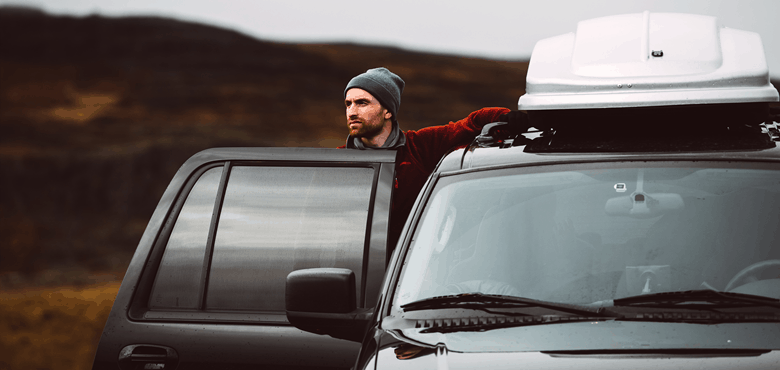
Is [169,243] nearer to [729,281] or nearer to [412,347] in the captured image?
[412,347]

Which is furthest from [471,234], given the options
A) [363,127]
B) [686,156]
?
[363,127]

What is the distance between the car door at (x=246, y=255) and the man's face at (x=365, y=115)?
1.03 m

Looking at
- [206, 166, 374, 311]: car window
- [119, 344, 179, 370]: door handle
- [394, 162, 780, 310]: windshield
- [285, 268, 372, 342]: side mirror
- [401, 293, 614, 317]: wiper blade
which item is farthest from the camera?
[206, 166, 374, 311]: car window

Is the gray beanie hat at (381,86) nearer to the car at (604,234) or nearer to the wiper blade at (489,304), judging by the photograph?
the car at (604,234)

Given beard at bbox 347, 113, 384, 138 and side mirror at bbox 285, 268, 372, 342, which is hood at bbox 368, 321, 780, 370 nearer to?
side mirror at bbox 285, 268, 372, 342

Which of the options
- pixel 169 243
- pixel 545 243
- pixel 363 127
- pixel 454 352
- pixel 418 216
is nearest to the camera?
pixel 454 352

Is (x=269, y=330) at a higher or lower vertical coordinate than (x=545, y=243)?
lower

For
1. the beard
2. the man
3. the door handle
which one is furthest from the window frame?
the beard

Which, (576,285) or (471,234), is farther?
(471,234)

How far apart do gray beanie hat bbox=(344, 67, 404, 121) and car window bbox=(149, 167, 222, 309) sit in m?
1.44

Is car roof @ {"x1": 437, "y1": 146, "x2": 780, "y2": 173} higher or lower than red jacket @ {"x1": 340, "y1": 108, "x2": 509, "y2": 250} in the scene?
higher

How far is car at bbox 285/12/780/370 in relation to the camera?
7.11ft

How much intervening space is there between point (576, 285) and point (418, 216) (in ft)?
2.19

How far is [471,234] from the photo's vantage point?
2.78m
